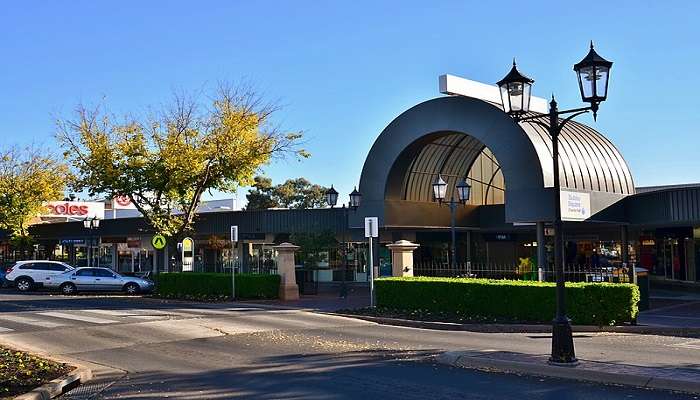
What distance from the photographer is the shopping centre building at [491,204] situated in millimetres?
25484

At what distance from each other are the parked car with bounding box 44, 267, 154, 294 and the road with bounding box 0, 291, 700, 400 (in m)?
10.9

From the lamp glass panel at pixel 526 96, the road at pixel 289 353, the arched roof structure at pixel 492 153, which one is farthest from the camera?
the arched roof structure at pixel 492 153

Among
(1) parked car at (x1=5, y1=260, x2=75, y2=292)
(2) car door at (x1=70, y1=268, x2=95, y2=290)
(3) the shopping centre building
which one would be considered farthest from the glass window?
(3) the shopping centre building

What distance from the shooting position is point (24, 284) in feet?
115

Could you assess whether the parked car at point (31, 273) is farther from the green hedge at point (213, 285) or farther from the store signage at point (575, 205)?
the store signage at point (575, 205)

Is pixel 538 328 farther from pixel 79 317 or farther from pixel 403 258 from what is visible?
pixel 79 317

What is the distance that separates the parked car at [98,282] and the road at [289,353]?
1087 cm

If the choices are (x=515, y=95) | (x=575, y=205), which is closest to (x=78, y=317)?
(x=515, y=95)

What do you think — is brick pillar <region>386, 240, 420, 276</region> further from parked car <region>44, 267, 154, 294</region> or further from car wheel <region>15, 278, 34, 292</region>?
car wheel <region>15, 278, 34, 292</region>

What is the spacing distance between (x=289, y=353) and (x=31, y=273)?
26.4 metres

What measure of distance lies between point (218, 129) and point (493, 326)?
18021mm

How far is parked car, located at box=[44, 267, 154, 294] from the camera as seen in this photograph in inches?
1287

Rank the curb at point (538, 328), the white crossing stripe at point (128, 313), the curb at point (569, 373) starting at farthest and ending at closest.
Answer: the white crossing stripe at point (128, 313), the curb at point (538, 328), the curb at point (569, 373)

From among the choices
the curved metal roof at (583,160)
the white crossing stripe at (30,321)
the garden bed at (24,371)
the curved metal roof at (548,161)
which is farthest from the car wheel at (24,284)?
the curved metal roof at (583,160)
